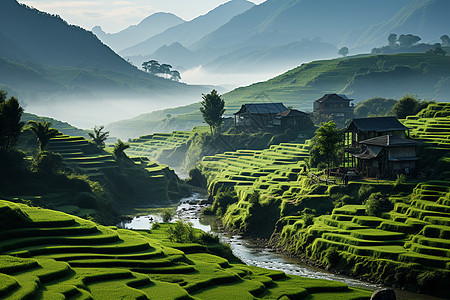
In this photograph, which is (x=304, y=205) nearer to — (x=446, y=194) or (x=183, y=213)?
(x=446, y=194)

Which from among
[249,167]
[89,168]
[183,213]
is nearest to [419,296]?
[183,213]

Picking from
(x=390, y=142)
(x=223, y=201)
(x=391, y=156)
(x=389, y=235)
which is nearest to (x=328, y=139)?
(x=390, y=142)

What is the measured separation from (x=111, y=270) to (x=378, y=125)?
52.1 metres

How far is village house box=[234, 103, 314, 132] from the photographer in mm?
132750

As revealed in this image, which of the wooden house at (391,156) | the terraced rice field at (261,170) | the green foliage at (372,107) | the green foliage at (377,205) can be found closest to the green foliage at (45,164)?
the terraced rice field at (261,170)

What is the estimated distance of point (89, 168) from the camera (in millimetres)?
102125

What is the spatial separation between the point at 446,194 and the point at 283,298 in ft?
99.8

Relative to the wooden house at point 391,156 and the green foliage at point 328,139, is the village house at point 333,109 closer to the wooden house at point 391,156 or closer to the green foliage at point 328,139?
the green foliage at point 328,139

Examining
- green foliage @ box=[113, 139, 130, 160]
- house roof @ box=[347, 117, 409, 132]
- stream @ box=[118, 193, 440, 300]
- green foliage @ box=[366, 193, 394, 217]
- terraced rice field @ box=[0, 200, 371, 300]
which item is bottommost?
stream @ box=[118, 193, 440, 300]

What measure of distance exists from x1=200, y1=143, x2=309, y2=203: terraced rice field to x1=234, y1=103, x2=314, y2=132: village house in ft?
42.1

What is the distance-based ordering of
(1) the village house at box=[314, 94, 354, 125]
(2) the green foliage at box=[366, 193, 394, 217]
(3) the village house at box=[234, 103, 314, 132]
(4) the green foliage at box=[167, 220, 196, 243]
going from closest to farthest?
(4) the green foliage at box=[167, 220, 196, 243], (2) the green foliage at box=[366, 193, 394, 217], (3) the village house at box=[234, 103, 314, 132], (1) the village house at box=[314, 94, 354, 125]

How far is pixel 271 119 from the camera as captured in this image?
140 meters

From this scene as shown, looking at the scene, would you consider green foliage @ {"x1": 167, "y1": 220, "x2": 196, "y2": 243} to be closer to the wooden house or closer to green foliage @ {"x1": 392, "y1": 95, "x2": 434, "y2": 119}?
the wooden house

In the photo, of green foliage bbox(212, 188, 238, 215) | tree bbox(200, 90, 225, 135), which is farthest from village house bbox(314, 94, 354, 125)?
green foliage bbox(212, 188, 238, 215)
